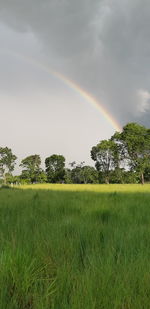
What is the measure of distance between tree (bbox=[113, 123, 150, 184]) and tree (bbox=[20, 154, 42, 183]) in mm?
32550

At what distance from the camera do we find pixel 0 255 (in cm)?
160

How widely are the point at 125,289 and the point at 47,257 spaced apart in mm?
692

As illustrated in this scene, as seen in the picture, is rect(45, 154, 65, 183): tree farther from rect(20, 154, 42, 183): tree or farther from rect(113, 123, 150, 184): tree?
rect(113, 123, 150, 184): tree

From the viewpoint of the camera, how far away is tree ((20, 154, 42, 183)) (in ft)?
248

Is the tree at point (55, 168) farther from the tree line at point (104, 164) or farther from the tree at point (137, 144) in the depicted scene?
the tree at point (137, 144)

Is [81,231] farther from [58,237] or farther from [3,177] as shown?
[3,177]

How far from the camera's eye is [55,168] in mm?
85688

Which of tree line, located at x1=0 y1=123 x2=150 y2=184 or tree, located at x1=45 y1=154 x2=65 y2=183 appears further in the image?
tree, located at x1=45 y1=154 x2=65 y2=183

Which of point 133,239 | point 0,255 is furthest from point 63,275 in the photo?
point 133,239

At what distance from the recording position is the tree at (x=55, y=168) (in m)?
82.4

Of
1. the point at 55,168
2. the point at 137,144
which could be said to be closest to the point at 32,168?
the point at 55,168

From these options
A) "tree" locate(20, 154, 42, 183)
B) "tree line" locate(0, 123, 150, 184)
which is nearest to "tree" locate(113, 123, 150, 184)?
"tree line" locate(0, 123, 150, 184)

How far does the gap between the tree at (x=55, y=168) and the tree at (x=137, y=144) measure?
33256 mm

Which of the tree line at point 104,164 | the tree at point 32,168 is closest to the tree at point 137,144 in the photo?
the tree line at point 104,164
